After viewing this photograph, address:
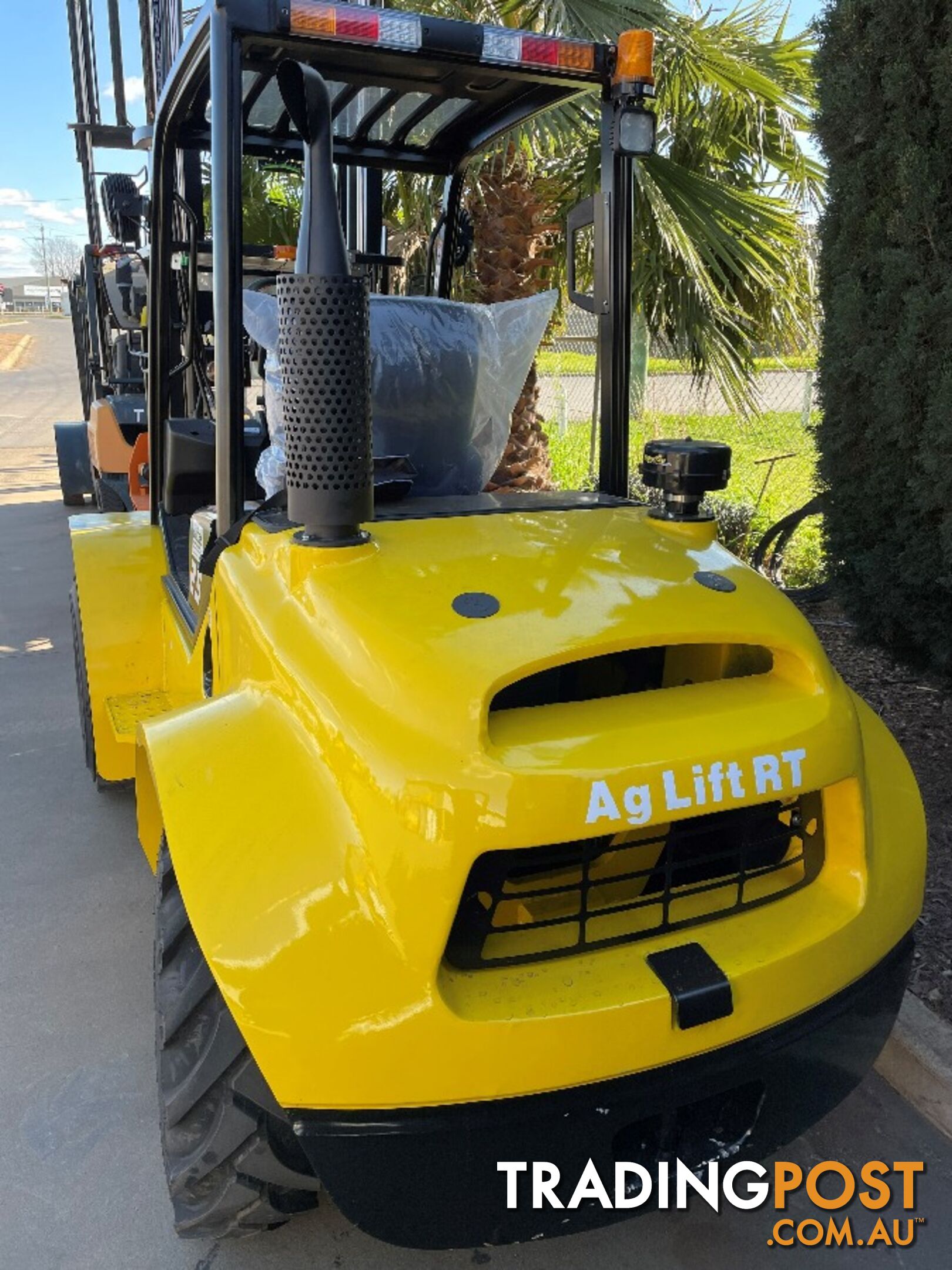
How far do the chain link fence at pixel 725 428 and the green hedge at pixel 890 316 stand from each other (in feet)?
1.43

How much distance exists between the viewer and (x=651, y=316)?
708 cm

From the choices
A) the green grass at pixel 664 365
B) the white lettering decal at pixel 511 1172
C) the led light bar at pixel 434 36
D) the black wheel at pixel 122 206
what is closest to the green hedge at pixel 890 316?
the green grass at pixel 664 365

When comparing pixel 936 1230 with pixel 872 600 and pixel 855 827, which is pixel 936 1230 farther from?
pixel 872 600

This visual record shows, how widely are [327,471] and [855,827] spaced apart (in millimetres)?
1178

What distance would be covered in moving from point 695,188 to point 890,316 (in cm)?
Result: 280

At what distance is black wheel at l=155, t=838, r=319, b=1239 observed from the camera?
67.6 inches

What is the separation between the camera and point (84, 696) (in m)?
4.00

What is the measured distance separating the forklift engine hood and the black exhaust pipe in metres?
0.17

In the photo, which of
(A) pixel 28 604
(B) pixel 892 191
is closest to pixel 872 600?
(B) pixel 892 191

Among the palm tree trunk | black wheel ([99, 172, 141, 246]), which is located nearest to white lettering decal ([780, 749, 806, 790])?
the palm tree trunk

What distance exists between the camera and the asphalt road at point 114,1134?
214cm

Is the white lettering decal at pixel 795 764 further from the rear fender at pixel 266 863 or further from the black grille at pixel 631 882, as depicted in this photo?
the rear fender at pixel 266 863

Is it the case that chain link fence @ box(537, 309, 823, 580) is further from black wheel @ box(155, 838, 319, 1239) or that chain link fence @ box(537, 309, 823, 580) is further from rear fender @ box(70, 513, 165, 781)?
black wheel @ box(155, 838, 319, 1239)

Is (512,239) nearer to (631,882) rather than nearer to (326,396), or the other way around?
(326,396)
